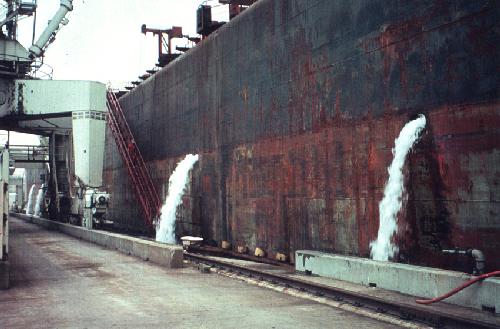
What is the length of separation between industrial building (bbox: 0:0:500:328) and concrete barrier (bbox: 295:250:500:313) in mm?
37

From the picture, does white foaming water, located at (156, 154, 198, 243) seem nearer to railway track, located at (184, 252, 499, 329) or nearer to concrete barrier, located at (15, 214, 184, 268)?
concrete barrier, located at (15, 214, 184, 268)

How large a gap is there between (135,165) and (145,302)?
23.7m

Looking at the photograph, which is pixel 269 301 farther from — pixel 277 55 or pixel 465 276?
pixel 277 55

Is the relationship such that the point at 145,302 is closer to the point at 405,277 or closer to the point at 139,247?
the point at 405,277

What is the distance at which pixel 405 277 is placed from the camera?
9.70 metres

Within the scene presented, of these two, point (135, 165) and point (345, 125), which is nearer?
point (345, 125)

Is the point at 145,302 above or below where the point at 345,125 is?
below

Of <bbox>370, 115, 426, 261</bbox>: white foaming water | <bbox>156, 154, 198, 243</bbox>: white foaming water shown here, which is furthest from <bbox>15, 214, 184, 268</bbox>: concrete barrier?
<bbox>370, 115, 426, 261</bbox>: white foaming water

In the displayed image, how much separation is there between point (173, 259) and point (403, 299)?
7165mm

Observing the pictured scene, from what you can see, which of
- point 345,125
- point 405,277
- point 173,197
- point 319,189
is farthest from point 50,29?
point 405,277

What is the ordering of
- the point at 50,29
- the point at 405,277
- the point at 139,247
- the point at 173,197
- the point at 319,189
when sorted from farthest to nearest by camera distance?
the point at 50,29, the point at 173,197, the point at 139,247, the point at 319,189, the point at 405,277

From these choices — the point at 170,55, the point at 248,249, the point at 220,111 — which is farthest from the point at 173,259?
the point at 170,55

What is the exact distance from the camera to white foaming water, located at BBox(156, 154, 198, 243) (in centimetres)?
2431

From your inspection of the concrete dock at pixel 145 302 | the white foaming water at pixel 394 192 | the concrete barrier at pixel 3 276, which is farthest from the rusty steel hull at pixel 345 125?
the concrete barrier at pixel 3 276
